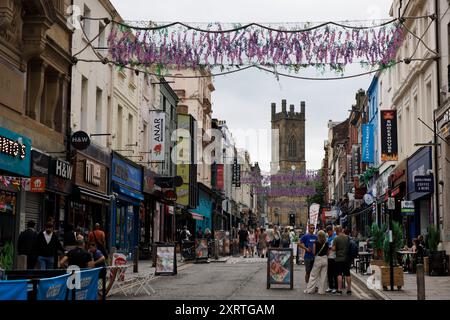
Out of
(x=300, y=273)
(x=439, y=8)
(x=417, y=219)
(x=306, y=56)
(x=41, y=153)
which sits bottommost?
(x=300, y=273)

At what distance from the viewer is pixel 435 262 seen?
22.6m

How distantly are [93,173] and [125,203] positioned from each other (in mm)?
7544

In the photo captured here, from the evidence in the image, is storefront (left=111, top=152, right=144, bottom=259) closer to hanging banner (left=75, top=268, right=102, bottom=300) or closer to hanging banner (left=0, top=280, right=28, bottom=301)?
hanging banner (left=75, top=268, right=102, bottom=300)

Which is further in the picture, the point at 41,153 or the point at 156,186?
the point at 156,186

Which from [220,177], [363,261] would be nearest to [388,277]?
[363,261]

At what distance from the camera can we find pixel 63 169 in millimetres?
23109

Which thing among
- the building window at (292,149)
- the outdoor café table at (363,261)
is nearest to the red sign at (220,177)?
the outdoor café table at (363,261)

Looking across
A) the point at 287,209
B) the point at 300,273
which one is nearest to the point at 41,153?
the point at 300,273

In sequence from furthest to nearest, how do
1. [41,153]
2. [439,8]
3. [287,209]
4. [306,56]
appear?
[287,209] < [439,8] < [41,153] < [306,56]

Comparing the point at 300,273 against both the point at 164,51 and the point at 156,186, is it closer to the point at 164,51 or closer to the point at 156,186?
the point at 164,51

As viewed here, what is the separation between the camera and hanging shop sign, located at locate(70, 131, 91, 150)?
77.5ft

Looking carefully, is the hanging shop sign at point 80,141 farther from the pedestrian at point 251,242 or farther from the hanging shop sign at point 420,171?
the pedestrian at point 251,242

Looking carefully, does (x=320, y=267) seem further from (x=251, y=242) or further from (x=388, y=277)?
(x=251, y=242)
